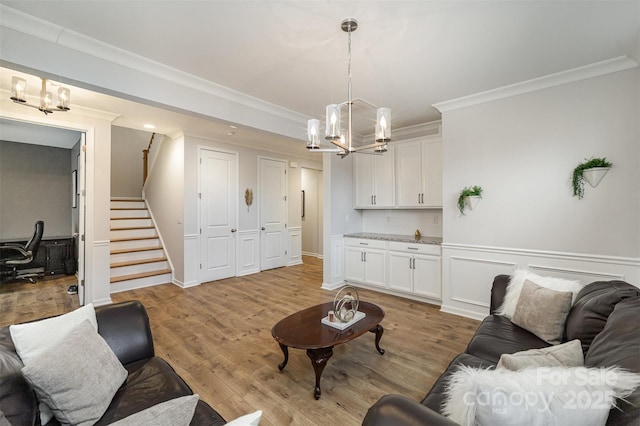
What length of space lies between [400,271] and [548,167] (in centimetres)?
216

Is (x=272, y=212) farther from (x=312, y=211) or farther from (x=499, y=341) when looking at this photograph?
(x=499, y=341)

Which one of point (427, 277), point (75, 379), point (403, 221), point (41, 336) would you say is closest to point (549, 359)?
point (75, 379)

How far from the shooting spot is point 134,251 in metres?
5.01

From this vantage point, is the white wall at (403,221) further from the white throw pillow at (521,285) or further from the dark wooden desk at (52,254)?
the dark wooden desk at (52,254)

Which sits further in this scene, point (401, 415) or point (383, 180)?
point (383, 180)

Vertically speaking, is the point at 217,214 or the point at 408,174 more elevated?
the point at 408,174

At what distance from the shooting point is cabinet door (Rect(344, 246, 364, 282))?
454 cm

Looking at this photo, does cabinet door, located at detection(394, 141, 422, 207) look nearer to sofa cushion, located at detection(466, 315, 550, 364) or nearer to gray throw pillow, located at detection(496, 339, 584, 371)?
sofa cushion, located at detection(466, 315, 550, 364)

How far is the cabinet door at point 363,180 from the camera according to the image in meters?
4.78

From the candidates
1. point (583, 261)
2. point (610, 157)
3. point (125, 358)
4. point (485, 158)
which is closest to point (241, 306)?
point (125, 358)

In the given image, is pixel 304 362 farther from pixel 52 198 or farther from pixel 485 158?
pixel 52 198

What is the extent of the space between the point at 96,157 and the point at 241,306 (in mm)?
2825

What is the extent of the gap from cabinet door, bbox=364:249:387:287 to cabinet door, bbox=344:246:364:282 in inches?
3.8

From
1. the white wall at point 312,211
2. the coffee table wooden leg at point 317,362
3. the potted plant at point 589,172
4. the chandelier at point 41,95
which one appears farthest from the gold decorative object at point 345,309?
the white wall at point 312,211
